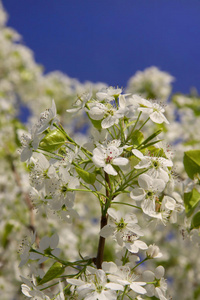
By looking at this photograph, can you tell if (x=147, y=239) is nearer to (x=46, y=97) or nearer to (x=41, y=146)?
(x=46, y=97)

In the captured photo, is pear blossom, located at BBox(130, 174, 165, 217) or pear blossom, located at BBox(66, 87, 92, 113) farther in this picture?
pear blossom, located at BBox(66, 87, 92, 113)

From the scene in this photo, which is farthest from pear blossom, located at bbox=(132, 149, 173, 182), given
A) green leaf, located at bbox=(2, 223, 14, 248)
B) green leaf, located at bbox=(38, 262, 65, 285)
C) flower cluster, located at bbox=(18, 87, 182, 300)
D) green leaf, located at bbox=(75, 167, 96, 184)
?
green leaf, located at bbox=(2, 223, 14, 248)

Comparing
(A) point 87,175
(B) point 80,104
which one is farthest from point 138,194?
(B) point 80,104

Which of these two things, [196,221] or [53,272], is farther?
[196,221]

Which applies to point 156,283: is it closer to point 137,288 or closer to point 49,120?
point 137,288

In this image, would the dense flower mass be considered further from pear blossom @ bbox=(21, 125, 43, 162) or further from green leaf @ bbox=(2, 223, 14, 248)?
green leaf @ bbox=(2, 223, 14, 248)

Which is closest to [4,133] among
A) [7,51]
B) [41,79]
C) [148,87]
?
[148,87]

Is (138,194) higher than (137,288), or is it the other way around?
(138,194)

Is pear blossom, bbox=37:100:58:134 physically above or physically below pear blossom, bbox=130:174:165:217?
above
